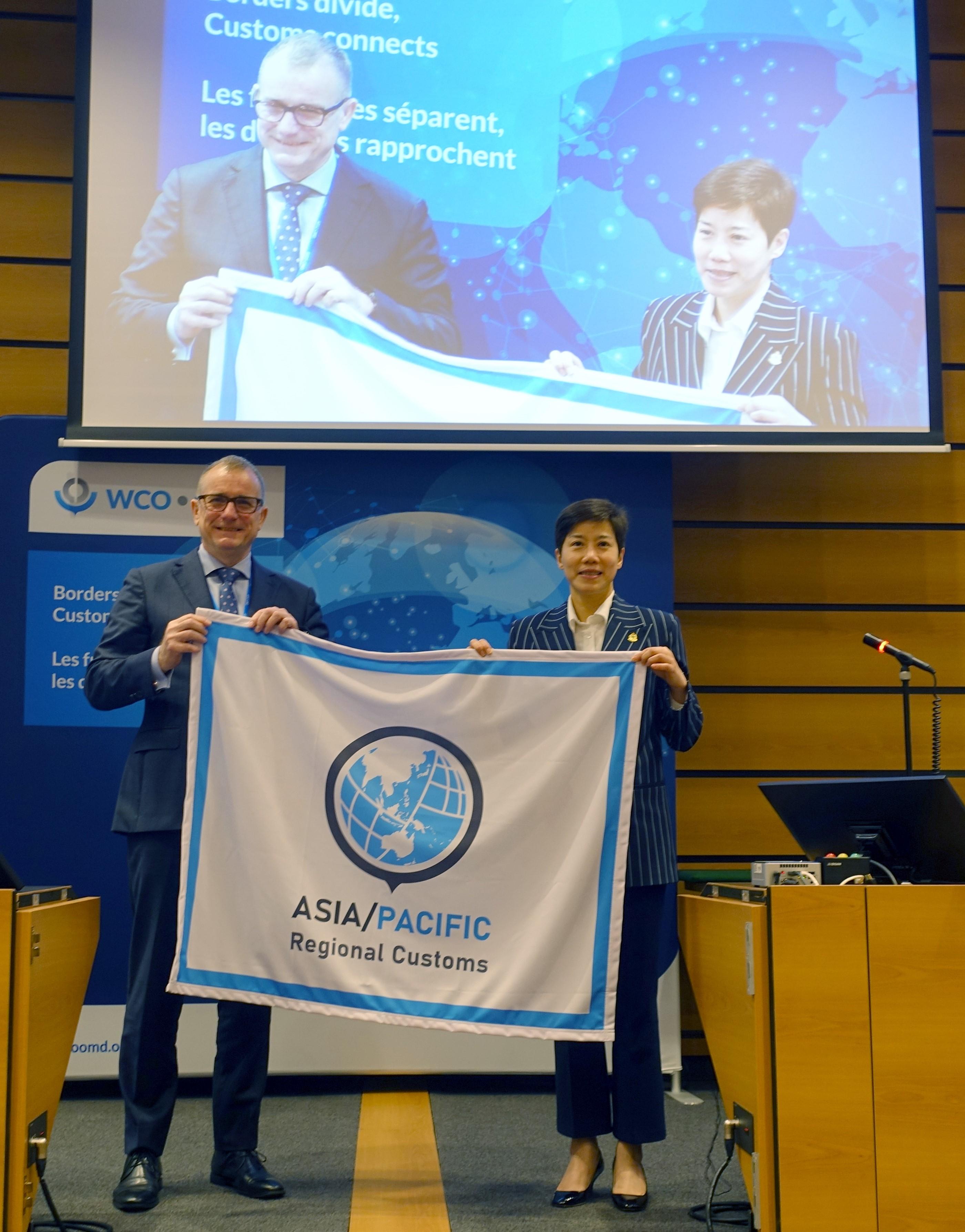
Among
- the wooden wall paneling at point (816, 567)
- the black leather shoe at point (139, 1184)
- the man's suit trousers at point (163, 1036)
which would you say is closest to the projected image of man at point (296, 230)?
the wooden wall paneling at point (816, 567)

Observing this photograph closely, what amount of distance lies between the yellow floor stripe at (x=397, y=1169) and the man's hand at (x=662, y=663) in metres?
1.21

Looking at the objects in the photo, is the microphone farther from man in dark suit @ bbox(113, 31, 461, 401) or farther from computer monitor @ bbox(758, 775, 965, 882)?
man in dark suit @ bbox(113, 31, 461, 401)

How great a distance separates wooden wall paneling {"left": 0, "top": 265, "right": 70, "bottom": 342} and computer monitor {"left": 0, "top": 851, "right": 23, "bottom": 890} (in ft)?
8.29

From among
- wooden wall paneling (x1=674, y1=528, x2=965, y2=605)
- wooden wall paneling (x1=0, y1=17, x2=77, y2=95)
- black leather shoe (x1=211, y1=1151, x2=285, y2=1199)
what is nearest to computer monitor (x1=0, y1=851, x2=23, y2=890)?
black leather shoe (x1=211, y1=1151, x2=285, y2=1199)

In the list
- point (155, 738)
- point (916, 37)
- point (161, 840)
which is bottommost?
point (161, 840)

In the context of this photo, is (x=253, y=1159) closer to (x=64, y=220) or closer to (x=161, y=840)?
(x=161, y=840)

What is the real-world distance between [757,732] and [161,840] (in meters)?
2.30

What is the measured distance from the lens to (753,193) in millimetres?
3852

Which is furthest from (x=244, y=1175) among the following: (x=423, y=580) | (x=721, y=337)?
(x=721, y=337)

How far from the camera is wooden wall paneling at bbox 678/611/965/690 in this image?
13.3 ft

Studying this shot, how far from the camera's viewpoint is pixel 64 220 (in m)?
4.09

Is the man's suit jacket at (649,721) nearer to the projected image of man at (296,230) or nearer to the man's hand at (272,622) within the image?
the man's hand at (272,622)

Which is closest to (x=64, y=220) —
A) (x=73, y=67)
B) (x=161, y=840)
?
(x=73, y=67)

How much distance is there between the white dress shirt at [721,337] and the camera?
12.4ft
